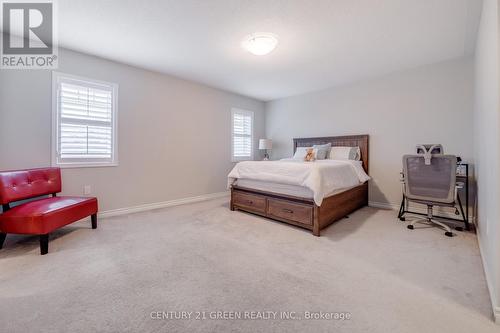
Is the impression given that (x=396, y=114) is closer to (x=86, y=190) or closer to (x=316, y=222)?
(x=316, y=222)

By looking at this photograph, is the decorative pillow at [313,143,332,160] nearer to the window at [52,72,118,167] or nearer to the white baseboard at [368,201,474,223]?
the white baseboard at [368,201,474,223]

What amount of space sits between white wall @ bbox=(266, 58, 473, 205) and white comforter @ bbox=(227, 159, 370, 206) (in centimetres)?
65

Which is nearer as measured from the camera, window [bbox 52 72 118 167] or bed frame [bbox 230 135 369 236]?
bed frame [bbox 230 135 369 236]

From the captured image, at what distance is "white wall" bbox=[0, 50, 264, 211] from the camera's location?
102 inches

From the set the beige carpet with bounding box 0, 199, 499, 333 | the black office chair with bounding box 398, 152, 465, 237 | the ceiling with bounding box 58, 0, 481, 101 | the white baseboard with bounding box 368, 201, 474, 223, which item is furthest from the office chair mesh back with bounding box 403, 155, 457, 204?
the ceiling with bounding box 58, 0, 481, 101

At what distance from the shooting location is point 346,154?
3.99m

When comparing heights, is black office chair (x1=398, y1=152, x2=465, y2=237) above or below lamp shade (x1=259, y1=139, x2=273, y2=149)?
below

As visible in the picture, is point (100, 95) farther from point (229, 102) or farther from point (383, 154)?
point (383, 154)

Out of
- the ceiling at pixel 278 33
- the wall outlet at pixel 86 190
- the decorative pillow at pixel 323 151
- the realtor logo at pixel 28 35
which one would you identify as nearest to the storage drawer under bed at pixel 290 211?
the decorative pillow at pixel 323 151

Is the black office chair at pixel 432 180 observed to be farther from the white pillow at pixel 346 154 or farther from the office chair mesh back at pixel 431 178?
the white pillow at pixel 346 154

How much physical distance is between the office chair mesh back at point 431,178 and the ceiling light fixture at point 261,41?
2.26 m

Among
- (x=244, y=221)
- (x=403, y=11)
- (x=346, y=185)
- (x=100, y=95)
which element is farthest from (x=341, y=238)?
(x=100, y=95)

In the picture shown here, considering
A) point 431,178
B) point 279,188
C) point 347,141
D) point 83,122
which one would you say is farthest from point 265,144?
point 83,122

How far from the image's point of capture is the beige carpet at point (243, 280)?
4.04ft
